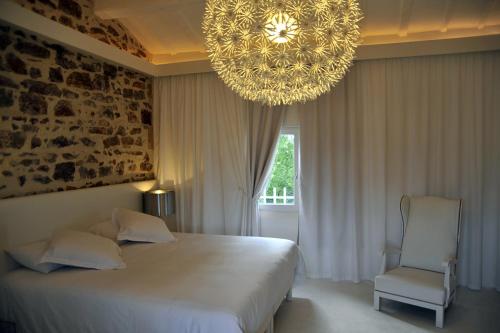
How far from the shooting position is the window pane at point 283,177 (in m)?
4.42

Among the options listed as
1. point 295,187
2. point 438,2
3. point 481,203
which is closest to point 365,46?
point 438,2

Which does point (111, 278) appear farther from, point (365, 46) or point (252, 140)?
point (365, 46)

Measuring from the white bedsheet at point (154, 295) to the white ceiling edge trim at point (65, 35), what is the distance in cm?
200

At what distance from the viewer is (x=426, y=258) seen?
3438 mm

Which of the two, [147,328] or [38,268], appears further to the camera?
[38,268]

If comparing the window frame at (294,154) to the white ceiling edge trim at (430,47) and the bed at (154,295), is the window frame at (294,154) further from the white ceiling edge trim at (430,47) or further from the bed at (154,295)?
the bed at (154,295)

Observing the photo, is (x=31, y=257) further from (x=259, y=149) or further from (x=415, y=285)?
(x=415, y=285)

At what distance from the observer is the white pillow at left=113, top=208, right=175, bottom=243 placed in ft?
11.2

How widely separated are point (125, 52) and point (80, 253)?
2414 millimetres

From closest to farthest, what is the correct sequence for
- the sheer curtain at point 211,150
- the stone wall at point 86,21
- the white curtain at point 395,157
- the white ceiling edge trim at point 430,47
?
1. the stone wall at point 86,21
2. the white ceiling edge trim at point 430,47
3. the white curtain at point 395,157
4. the sheer curtain at point 211,150

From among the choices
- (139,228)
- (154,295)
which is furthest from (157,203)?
(154,295)

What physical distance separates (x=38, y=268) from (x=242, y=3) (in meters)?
2.37

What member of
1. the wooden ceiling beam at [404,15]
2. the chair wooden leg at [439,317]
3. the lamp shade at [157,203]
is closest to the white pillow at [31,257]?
the lamp shade at [157,203]

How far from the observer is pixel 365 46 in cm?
386
